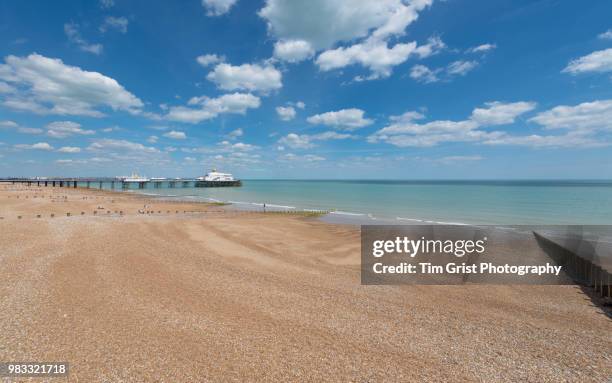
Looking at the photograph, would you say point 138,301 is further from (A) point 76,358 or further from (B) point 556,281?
(B) point 556,281

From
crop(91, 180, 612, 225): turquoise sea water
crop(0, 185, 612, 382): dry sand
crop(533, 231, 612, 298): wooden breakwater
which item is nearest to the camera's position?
crop(0, 185, 612, 382): dry sand

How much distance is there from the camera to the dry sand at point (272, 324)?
5.97 meters

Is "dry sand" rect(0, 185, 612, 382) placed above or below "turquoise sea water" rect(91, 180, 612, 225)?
below

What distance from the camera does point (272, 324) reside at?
25.8 ft

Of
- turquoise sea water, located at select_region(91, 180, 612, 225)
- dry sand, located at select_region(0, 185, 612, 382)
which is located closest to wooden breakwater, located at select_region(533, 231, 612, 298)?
dry sand, located at select_region(0, 185, 612, 382)

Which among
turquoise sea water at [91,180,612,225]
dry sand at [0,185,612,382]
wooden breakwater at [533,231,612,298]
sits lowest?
dry sand at [0,185,612,382]

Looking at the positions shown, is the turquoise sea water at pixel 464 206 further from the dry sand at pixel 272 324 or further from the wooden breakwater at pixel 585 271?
the dry sand at pixel 272 324

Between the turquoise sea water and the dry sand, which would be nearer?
the dry sand

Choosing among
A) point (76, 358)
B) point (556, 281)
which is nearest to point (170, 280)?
point (76, 358)

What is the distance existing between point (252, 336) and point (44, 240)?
16.6 m

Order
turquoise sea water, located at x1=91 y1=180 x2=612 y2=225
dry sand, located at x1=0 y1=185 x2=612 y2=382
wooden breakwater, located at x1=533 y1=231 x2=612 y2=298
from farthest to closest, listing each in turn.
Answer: turquoise sea water, located at x1=91 y1=180 x2=612 y2=225, wooden breakwater, located at x1=533 y1=231 x2=612 y2=298, dry sand, located at x1=0 y1=185 x2=612 y2=382

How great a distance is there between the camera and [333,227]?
2736 centimetres

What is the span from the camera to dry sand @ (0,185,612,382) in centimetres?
597

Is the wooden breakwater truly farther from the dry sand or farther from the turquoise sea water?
the turquoise sea water
